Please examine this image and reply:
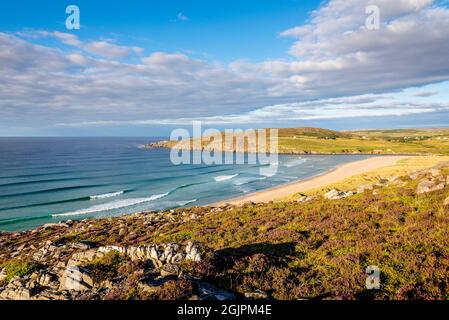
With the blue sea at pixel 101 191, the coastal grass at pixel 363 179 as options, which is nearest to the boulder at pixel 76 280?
the blue sea at pixel 101 191

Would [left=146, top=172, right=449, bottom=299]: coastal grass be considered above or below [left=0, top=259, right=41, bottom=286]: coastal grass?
above

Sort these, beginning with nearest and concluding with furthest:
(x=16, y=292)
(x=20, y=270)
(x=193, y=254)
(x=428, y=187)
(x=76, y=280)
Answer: (x=76, y=280)
(x=16, y=292)
(x=193, y=254)
(x=20, y=270)
(x=428, y=187)

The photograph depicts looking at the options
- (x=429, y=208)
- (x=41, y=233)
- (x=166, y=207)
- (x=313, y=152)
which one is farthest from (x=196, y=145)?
(x=429, y=208)

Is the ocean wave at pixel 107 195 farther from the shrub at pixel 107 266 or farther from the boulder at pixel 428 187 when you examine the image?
the boulder at pixel 428 187

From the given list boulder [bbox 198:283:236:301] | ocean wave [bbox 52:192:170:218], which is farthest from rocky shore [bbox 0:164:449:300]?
ocean wave [bbox 52:192:170:218]

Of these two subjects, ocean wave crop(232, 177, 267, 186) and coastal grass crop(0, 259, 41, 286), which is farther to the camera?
ocean wave crop(232, 177, 267, 186)

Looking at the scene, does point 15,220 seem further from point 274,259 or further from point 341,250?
point 341,250

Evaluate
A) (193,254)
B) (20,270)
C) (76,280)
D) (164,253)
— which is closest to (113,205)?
(20,270)

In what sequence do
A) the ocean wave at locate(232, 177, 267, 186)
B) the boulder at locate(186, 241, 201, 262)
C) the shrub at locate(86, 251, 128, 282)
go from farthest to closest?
the ocean wave at locate(232, 177, 267, 186) < the boulder at locate(186, 241, 201, 262) < the shrub at locate(86, 251, 128, 282)

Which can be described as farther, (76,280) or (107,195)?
(107,195)

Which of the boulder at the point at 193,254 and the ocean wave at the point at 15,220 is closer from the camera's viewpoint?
the boulder at the point at 193,254

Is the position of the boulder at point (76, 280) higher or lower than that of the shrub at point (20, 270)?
higher

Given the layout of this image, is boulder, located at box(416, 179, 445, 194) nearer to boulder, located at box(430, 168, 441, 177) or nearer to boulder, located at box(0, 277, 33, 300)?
boulder, located at box(430, 168, 441, 177)
